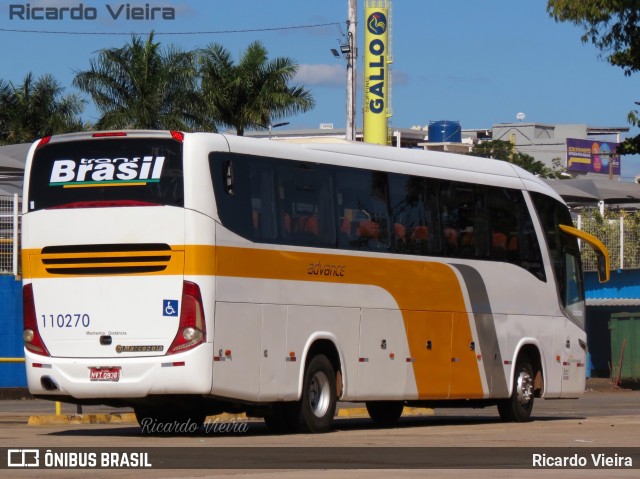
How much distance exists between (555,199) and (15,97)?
39.2 meters

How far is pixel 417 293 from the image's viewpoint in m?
19.6

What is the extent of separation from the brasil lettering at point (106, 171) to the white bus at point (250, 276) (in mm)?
21

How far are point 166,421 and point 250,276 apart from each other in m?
2.95

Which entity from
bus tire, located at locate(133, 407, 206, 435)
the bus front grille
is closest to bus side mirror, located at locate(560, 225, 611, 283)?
bus tire, located at locate(133, 407, 206, 435)

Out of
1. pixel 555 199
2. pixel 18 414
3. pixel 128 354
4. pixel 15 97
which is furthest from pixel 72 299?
pixel 15 97

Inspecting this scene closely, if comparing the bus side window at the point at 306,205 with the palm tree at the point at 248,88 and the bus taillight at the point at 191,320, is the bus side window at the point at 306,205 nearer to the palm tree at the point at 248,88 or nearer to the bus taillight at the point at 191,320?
the bus taillight at the point at 191,320

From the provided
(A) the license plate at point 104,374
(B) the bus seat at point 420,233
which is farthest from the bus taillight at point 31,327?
(B) the bus seat at point 420,233

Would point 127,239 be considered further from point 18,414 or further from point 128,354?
point 18,414

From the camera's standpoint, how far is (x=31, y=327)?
16844mm

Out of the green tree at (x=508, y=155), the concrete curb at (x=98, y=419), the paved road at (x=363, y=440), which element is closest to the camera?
the paved road at (x=363, y=440)

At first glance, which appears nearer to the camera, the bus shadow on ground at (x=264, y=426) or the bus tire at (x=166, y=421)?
the bus shadow on ground at (x=264, y=426)

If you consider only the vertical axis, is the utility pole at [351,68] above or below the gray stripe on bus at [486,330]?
above

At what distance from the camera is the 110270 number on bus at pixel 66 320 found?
Result: 16.4m

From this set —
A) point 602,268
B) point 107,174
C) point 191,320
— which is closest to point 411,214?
point 191,320
